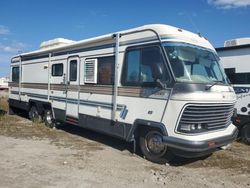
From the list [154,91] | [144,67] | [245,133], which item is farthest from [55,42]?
[245,133]

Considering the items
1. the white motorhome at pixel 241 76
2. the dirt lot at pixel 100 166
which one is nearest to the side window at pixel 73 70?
the dirt lot at pixel 100 166

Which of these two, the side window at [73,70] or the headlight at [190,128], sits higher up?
the side window at [73,70]

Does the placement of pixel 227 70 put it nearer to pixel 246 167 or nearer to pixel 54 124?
pixel 246 167

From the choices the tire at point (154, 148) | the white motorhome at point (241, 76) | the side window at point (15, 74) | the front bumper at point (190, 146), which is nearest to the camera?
the front bumper at point (190, 146)

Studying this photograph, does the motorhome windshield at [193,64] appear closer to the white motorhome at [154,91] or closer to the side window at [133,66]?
the white motorhome at [154,91]

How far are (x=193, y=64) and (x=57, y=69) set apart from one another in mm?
5437

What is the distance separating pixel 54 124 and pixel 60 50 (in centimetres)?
260

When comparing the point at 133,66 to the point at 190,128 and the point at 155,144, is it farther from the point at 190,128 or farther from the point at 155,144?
the point at 190,128

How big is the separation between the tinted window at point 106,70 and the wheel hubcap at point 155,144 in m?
1.78

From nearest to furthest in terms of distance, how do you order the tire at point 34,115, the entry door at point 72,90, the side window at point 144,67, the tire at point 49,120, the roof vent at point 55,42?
the side window at point 144,67, the entry door at point 72,90, the tire at point 49,120, the roof vent at point 55,42, the tire at point 34,115

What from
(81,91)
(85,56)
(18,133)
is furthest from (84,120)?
(18,133)

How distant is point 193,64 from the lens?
712cm

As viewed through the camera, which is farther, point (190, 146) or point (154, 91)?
point (154, 91)

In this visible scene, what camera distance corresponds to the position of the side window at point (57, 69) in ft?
35.5
